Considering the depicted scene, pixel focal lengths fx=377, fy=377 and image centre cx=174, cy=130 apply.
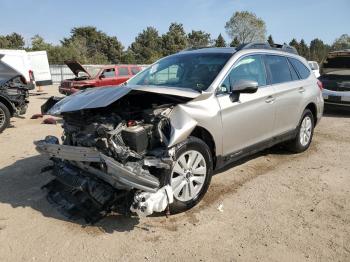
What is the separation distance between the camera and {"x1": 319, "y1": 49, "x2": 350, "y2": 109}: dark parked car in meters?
11.6

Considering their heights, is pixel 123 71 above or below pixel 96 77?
above

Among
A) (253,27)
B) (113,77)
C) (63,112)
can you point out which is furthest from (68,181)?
(253,27)

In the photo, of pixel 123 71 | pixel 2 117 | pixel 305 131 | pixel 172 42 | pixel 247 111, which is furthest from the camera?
pixel 172 42

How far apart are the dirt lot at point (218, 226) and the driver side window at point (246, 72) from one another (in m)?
1.39

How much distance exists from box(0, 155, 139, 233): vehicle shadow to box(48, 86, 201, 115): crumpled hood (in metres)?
1.17

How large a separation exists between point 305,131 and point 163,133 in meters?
3.78

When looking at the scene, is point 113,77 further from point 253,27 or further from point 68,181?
point 253,27

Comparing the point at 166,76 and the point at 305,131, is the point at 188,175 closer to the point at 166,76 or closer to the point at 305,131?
the point at 166,76

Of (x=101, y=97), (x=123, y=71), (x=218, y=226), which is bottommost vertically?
(x=218, y=226)

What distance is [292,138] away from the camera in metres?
6.60

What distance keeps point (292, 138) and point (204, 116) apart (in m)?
2.75

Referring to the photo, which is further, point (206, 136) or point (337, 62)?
point (337, 62)

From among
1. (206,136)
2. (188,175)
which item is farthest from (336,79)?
(188,175)

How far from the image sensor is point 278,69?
610 cm
